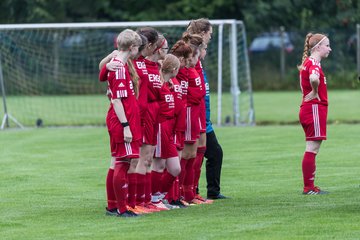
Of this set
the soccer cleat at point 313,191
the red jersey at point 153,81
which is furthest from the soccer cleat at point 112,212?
the soccer cleat at point 313,191

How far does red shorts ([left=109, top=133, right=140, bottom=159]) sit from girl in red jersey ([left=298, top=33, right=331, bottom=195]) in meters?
2.72

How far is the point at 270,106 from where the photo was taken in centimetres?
2892

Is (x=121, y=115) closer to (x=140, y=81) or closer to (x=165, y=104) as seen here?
(x=140, y=81)

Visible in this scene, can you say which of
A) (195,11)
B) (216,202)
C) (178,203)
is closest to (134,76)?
(178,203)

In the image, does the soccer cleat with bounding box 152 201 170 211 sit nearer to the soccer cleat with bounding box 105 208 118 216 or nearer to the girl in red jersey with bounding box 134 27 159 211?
the girl in red jersey with bounding box 134 27 159 211

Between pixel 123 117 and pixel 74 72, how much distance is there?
22.3 meters

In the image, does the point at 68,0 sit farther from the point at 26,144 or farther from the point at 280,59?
the point at 26,144

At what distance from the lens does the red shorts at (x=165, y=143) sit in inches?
406

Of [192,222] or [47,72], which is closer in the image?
[192,222]

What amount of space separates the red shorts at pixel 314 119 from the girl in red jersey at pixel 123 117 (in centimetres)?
274

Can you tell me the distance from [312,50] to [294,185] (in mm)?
1709

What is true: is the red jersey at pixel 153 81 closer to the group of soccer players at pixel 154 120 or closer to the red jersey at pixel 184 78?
the group of soccer players at pixel 154 120

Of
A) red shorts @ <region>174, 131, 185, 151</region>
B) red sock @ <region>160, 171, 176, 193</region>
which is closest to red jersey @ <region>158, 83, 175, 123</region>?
red shorts @ <region>174, 131, 185, 151</region>

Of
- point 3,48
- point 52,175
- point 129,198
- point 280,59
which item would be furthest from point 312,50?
point 280,59
